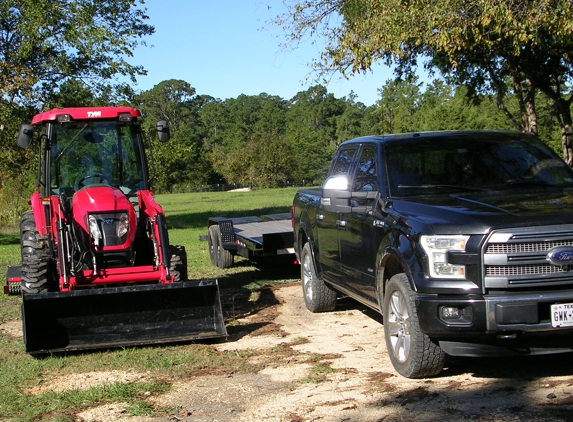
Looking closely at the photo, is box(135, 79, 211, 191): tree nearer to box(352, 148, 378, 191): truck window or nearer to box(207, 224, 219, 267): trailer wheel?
box(207, 224, 219, 267): trailer wheel

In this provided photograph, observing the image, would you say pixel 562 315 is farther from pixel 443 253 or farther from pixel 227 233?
pixel 227 233

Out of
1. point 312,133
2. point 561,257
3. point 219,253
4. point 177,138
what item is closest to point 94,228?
point 561,257

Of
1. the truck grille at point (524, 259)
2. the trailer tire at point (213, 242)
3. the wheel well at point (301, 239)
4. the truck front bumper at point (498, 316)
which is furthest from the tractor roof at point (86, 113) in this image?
the truck grille at point (524, 259)

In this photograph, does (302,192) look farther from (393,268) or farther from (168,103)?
(168,103)

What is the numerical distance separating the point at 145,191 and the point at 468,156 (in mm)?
4367

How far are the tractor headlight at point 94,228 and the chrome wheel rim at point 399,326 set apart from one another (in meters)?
3.79

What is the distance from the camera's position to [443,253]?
19.5 feet

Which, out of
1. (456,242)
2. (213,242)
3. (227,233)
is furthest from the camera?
(213,242)

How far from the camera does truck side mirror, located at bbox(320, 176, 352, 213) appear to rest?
7.42 meters

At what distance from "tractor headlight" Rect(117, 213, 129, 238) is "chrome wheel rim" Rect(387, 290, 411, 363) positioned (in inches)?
144

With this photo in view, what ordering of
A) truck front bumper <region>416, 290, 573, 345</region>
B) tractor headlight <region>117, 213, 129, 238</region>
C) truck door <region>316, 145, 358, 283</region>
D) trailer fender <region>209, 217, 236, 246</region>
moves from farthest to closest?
trailer fender <region>209, 217, 236, 246</region>
tractor headlight <region>117, 213, 129, 238</region>
truck door <region>316, 145, 358, 283</region>
truck front bumper <region>416, 290, 573, 345</region>

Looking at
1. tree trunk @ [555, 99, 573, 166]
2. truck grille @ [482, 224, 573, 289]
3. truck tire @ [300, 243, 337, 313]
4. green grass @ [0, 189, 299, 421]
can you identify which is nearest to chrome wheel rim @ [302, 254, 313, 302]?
truck tire @ [300, 243, 337, 313]

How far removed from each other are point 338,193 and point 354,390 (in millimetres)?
2003

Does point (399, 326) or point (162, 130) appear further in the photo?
point (162, 130)
